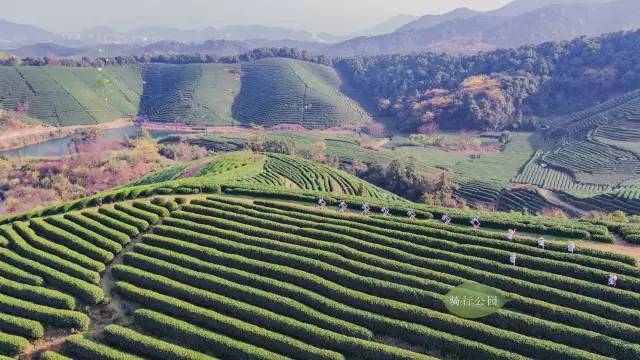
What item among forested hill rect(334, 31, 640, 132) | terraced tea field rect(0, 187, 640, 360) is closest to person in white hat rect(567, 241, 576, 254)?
terraced tea field rect(0, 187, 640, 360)

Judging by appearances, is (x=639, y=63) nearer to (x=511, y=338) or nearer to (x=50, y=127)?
(x=511, y=338)

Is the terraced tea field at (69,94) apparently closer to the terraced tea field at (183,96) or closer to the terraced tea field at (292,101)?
the terraced tea field at (183,96)

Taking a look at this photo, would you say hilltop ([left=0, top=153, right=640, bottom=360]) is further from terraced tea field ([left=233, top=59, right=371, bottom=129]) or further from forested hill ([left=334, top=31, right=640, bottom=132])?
terraced tea field ([left=233, top=59, right=371, bottom=129])

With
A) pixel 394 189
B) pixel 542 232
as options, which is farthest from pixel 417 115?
pixel 542 232


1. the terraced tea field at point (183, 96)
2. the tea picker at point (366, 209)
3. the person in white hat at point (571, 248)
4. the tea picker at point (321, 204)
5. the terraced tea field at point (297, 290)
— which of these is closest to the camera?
the terraced tea field at point (297, 290)

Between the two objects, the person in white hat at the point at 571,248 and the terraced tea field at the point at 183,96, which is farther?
the terraced tea field at the point at 183,96

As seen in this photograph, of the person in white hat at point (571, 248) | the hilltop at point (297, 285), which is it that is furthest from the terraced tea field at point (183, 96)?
the person in white hat at point (571, 248)

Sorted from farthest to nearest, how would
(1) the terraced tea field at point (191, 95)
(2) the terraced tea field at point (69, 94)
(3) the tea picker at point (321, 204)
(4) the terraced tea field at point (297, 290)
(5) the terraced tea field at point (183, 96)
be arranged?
(1) the terraced tea field at point (191, 95)
(5) the terraced tea field at point (183, 96)
(2) the terraced tea field at point (69, 94)
(3) the tea picker at point (321, 204)
(4) the terraced tea field at point (297, 290)
